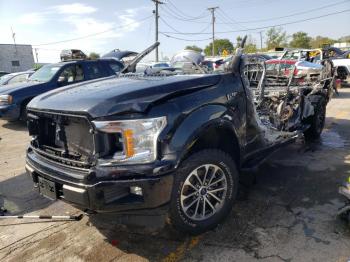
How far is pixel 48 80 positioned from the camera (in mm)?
9055

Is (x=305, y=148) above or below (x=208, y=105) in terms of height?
below

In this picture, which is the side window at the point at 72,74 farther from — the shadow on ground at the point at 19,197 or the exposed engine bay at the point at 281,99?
the exposed engine bay at the point at 281,99

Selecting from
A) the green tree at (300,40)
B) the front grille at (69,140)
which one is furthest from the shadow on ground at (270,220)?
the green tree at (300,40)

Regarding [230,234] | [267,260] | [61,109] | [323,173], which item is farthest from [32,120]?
[323,173]

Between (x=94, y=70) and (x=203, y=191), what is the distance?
7.27m

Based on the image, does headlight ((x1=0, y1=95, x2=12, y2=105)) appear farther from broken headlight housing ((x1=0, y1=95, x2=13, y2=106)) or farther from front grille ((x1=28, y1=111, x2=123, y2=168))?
front grille ((x1=28, y1=111, x2=123, y2=168))

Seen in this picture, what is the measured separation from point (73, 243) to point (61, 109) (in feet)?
4.17

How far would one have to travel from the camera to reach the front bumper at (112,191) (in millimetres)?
2488

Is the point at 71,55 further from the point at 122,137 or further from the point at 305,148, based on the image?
the point at 122,137

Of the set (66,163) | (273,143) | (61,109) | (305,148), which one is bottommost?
(305,148)

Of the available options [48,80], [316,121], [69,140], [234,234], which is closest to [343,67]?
[316,121]

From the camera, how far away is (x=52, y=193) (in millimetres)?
2834

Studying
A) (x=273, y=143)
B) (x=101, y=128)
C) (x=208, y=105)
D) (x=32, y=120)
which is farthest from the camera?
(x=273, y=143)

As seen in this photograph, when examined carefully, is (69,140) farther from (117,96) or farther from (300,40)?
(300,40)
